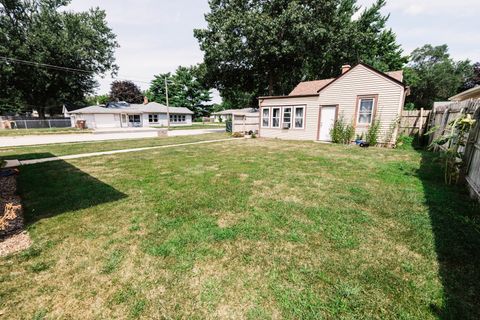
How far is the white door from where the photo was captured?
1288 cm

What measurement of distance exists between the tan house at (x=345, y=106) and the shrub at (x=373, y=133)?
0.70ft

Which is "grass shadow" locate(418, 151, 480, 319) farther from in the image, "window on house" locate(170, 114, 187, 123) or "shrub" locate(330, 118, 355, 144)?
"window on house" locate(170, 114, 187, 123)

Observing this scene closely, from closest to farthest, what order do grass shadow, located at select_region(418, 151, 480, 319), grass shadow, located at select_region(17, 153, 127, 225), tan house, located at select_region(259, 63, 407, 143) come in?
grass shadow, located at select_region(418, 151, 480, 319) → grass shadow, located at select_region(17, 153, 127, 225) → tan house, located at select_region(259, 63, 407, 143)

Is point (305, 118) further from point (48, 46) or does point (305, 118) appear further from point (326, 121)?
point (48, 46)

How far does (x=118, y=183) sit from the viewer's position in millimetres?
5340

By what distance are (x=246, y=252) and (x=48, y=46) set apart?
111 feet

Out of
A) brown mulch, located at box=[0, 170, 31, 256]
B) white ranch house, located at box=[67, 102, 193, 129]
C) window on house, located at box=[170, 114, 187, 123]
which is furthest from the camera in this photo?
window on house, located at box=[170, 114, 187, 123]

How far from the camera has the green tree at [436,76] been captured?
32469 mm

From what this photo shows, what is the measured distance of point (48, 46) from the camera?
80.9ft

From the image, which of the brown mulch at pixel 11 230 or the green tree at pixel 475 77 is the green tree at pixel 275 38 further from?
the brown mulch at pixel 11 230

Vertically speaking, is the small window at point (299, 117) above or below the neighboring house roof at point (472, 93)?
below

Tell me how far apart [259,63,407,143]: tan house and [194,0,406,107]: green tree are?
6152 millimetres

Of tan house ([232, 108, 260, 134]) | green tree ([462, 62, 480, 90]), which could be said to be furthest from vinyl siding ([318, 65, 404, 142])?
green tree ([462, 62, 480, 90])

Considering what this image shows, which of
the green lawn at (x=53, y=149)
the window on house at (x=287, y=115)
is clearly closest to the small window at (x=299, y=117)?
the window on house at (x=287, y=115)
